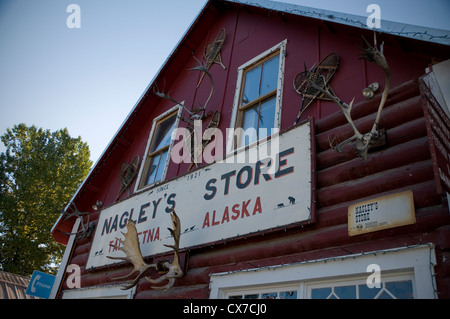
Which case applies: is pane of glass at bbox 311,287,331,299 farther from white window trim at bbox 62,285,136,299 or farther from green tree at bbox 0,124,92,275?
green tree at bbox 0,124,92,275

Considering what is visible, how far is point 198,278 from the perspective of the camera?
210 inches

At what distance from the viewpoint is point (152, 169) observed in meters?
8.20

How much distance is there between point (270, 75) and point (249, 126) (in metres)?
1.02

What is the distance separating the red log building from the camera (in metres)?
3.61

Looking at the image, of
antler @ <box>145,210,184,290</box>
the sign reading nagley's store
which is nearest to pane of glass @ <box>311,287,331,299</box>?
the sign reading nagley's store

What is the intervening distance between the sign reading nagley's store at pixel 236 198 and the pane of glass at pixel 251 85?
1477 millimetres

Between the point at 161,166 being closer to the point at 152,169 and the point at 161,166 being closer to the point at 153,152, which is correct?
the point at 152,169

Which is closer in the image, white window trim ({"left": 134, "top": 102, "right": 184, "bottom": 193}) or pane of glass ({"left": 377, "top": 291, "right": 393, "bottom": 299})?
pane of glass ({"left": 377, "top": 291, "right": 393, "bottom": 299})

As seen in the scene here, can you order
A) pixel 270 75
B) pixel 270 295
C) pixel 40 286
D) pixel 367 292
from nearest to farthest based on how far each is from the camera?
pixel 367 292 → pixel 270 295 → pixel 270 75 → pixel 40 286

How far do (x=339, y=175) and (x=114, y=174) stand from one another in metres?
6.27

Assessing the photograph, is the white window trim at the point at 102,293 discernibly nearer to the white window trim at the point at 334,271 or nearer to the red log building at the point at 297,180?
the red log building at the point at 297,180

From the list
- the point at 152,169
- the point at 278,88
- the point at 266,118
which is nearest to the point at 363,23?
the point at 278,88

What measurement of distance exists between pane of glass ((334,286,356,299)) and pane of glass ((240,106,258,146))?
9.17 feet
